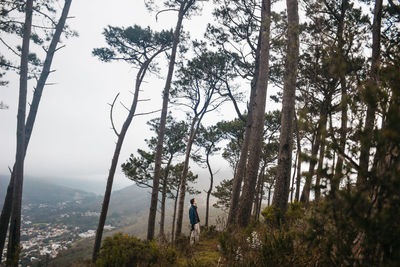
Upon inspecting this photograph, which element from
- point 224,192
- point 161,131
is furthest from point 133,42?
point 224,192

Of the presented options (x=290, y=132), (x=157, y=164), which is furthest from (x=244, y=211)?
(x=157, y=164)

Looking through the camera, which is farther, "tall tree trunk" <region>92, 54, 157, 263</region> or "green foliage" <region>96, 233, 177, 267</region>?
"tall tree trunk" <region>92, 54, 157, 263</region>

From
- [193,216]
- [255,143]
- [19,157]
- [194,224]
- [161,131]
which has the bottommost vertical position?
[194,224]

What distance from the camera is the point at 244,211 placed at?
5285 mm

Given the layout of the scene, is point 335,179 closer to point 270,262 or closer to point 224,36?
point 270,262

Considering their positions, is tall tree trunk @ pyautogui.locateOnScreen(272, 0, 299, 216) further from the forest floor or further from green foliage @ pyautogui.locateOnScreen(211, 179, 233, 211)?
green foliage @ pyautogui.locateOnScreen(211, 179, 233, 211)

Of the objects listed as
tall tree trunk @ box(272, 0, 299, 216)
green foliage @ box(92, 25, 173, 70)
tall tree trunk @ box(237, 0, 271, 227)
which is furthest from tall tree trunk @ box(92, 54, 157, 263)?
tall tree trunk @ box(272, 0, 299, 216)

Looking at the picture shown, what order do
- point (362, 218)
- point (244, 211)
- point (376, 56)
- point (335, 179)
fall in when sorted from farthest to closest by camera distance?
1. point (244, 211)
2. point (376, 56)
3. point (335, 179)
4. point (362, 218)

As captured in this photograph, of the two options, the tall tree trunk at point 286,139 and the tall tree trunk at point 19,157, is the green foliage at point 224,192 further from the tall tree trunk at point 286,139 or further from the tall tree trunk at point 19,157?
the tall tree trunk at point 19,157

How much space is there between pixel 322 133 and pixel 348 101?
518mm

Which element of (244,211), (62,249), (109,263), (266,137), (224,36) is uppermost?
(224,36)

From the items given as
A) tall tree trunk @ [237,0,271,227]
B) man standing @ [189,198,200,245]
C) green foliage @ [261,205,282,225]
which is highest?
tall tree trunk @ [237,0,271,227]

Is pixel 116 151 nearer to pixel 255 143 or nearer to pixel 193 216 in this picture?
pixel 193 216

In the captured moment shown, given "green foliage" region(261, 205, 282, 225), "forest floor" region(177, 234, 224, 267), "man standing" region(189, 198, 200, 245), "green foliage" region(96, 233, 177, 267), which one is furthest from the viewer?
"man standing" region(189, 198, 200, 245)
